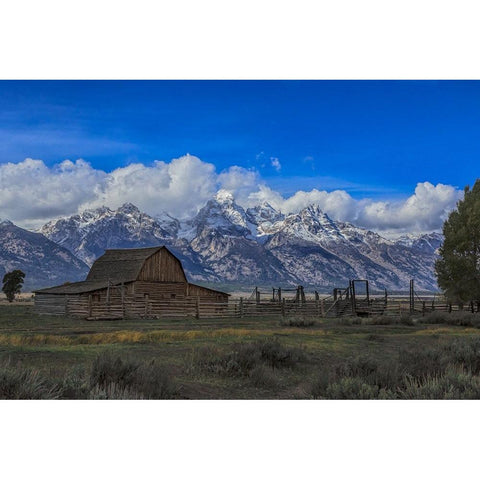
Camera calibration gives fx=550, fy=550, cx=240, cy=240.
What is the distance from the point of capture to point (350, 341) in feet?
67.5

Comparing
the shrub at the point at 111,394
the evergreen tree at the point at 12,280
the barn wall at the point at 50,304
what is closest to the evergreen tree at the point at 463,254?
the barn wall at the point at 50,304

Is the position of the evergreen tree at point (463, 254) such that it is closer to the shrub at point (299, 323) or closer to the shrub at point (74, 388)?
the shrub at point (299, 323)

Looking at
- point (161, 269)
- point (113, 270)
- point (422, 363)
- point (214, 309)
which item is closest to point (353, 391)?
point (422, 363)

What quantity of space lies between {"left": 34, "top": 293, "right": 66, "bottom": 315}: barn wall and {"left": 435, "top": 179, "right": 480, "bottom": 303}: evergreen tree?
30481mm

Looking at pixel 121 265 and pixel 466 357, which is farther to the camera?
pixel 121 265

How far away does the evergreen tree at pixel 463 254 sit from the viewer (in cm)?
3669

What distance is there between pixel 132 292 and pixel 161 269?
421 cm

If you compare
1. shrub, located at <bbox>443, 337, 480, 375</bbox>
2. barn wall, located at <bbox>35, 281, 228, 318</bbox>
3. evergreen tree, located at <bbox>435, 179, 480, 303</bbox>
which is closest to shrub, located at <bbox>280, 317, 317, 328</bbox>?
evergreen tree, located at <bbox>435, 179, 480, 303</bbox>

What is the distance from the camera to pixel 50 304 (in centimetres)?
4956

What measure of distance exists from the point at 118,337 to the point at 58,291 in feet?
98.4

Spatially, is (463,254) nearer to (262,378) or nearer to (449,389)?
(262,378)
